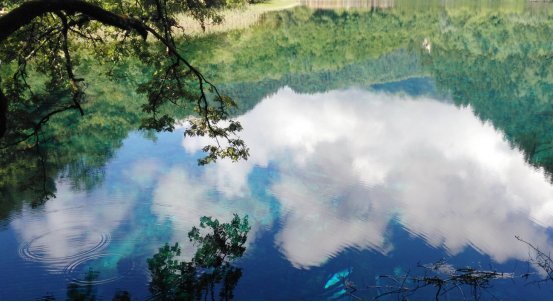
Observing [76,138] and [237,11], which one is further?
[237,11]

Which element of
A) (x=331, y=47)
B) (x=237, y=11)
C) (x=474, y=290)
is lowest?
(x=474, y=290)

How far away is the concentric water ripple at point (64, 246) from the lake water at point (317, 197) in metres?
0.04

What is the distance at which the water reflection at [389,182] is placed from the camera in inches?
408

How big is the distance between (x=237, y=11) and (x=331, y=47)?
12.4 meters

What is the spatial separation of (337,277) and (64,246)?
16.0 ft

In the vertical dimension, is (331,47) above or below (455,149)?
above

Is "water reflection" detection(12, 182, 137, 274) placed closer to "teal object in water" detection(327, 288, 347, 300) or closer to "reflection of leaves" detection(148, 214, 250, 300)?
"reflection of leaves" detection(148, 214, 250, 300)

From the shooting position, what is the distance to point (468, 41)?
151 ft

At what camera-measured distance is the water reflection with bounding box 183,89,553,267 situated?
1035 centimetres

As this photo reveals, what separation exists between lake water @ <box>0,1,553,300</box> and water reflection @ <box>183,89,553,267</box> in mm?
51

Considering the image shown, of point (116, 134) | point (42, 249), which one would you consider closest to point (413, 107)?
point (116, 134)

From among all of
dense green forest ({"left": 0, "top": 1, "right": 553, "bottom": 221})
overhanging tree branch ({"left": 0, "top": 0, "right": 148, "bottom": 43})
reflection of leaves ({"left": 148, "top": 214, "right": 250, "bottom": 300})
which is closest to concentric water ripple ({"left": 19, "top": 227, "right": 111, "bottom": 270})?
dense green forest ({"left": 0, "top": 1, "right": 553, "bottom": 221})

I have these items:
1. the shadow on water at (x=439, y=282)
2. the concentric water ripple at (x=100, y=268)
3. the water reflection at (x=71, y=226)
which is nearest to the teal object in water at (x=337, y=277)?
the shadow on water at (x=439, y=282)

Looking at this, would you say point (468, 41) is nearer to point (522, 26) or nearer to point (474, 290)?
point (522, 26)
